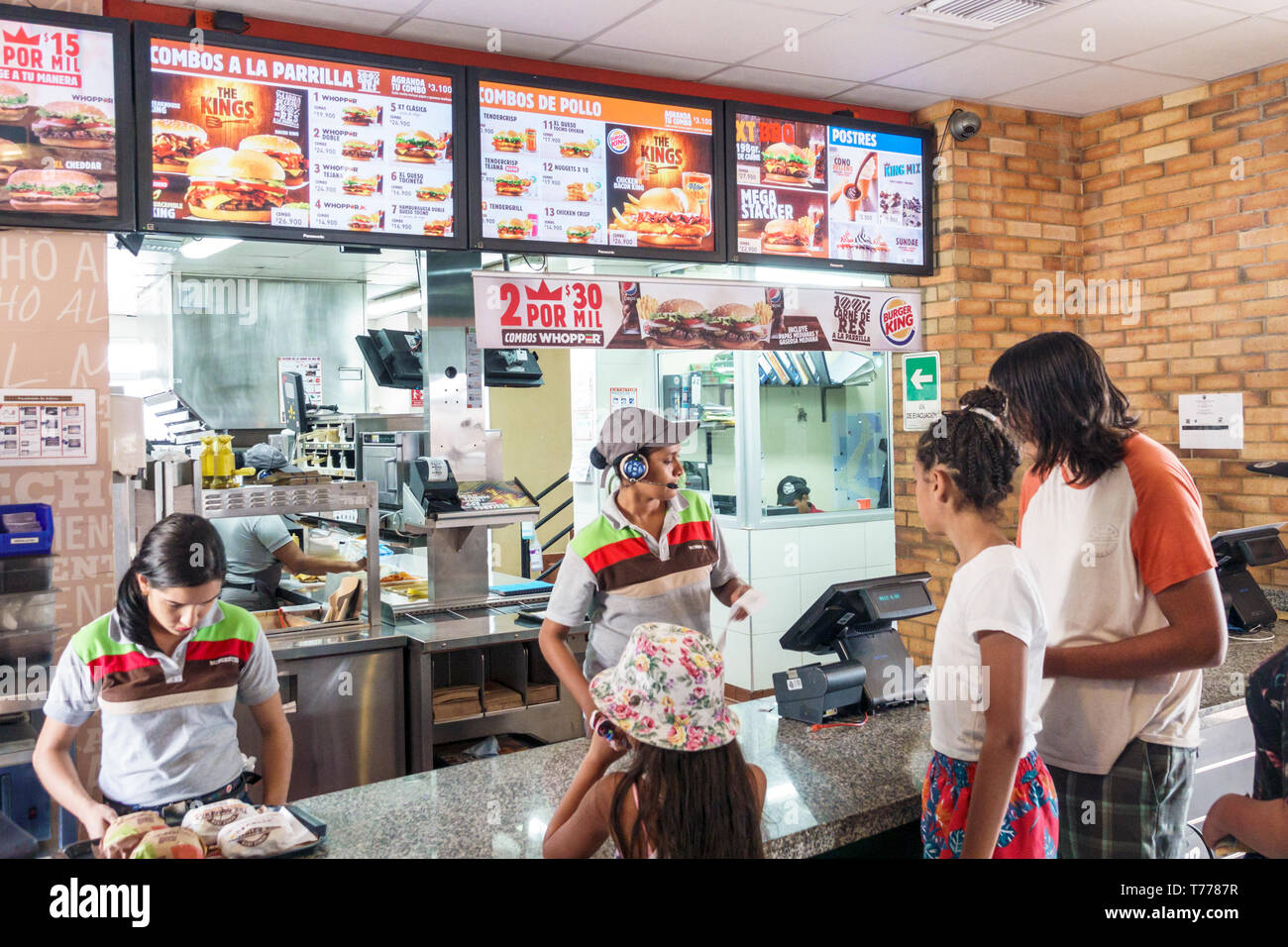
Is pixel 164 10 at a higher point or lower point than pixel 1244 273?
higher

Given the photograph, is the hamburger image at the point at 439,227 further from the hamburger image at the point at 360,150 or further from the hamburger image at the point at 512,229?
the hamburger image at the point at 360,150

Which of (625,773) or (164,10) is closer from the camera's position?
(625,773)

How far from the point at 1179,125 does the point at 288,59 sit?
146 inches

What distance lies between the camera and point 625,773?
1.57 meters

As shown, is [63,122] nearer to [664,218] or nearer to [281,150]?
[281,150]

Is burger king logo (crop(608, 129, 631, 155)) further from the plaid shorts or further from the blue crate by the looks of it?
the plaid shorts

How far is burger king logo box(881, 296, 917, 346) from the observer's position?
474 cm

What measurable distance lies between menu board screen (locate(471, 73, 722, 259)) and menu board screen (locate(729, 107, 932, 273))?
176 mm

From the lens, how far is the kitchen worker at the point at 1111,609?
1.85m

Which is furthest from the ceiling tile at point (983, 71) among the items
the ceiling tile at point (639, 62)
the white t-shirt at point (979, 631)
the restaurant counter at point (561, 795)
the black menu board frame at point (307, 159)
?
the white t-shirt at point (979, 631)

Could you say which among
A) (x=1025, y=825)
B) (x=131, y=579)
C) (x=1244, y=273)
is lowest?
(x=1025, y=825)

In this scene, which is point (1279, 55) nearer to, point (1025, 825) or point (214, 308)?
point (1025, 825)
